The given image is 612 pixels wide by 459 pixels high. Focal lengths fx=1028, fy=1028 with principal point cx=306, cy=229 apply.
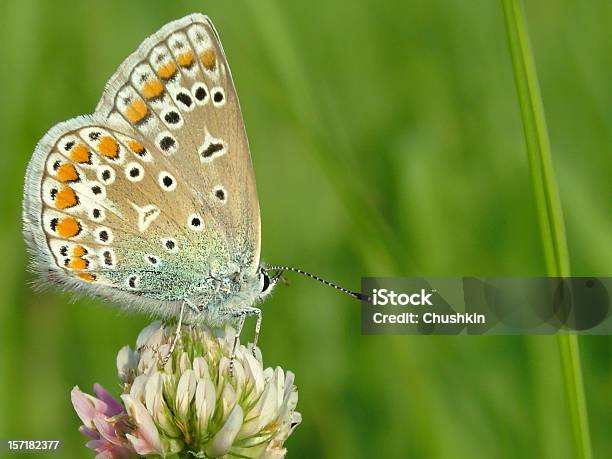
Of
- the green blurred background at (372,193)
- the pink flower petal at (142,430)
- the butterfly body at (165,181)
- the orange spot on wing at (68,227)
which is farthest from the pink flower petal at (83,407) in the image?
the green blurred background at (372,193)

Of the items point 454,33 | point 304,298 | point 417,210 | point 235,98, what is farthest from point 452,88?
point 235,98

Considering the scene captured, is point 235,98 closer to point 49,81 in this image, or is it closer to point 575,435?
point 575,435

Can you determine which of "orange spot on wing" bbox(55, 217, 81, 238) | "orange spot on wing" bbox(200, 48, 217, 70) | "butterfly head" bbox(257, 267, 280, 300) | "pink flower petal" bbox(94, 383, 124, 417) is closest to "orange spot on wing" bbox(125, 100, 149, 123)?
"orange spot on wing" bbox(200, 48, 217, 70)

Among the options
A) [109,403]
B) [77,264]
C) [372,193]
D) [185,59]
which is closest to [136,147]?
[185,59]

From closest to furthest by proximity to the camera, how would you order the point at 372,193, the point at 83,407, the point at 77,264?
the point at 83,407 → the point at 77,264 → the point at 372,193

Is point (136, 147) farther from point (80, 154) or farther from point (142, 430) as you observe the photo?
point (142, 430)

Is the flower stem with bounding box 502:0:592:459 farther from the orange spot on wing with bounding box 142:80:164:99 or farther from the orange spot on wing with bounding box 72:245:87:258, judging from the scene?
the orange spot on wing with bounding box 72:245:87:258
